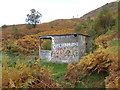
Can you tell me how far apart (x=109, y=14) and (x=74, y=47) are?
289 inches

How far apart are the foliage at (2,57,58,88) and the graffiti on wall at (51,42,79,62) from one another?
16.7 ft

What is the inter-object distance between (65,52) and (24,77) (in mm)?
6036

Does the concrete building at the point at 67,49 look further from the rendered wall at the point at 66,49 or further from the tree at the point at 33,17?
the tree at the point at 33,17

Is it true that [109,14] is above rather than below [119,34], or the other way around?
above

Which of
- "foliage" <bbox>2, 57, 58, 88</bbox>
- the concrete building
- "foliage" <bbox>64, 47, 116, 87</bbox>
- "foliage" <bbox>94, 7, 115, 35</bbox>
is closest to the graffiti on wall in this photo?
the concrete building

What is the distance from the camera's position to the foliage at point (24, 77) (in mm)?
4996

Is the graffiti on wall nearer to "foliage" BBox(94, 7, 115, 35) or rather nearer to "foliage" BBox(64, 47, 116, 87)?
"foliage" BBox(64, 47, 116, 87)

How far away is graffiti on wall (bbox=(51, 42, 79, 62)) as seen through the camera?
35.7 ft

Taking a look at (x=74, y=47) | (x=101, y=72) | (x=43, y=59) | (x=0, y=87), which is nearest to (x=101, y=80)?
(x=101, y=72)

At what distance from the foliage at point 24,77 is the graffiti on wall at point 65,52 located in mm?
5092

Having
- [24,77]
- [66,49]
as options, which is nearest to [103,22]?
[66,49]

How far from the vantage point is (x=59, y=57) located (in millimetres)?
11430

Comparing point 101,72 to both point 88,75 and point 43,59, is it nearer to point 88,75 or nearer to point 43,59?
point 88,75

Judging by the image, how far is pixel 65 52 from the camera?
11.2 meters
